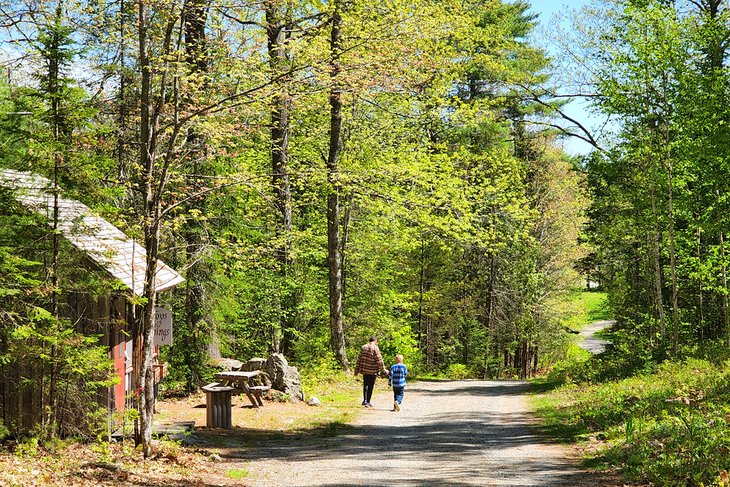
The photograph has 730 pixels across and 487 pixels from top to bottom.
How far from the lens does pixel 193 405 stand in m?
17.0

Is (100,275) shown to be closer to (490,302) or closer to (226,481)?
(226,481)

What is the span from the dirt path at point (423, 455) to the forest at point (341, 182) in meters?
2.56

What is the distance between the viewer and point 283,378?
61.6 ft

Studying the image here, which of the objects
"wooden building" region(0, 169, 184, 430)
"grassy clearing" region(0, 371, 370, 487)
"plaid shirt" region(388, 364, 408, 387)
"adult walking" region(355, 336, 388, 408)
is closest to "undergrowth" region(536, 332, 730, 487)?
"plaid shirt" region(388, 364, 408, 387)

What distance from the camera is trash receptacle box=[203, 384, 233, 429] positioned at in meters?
14.4

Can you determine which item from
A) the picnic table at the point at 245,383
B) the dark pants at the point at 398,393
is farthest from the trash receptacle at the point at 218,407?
the dark pants at the point at 398,393

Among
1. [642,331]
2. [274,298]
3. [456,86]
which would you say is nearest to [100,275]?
[274,298]

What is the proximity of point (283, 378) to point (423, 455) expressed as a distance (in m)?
6.93

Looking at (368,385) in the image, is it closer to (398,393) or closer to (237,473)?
(398,393)

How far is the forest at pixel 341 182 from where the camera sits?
10.9 meters

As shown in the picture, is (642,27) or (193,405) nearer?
(193,405)

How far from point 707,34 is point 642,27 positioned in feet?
5.46

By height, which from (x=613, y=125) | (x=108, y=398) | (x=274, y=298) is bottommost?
(x=108, y=398)

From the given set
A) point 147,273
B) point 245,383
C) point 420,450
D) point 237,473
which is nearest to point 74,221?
point 147,273
